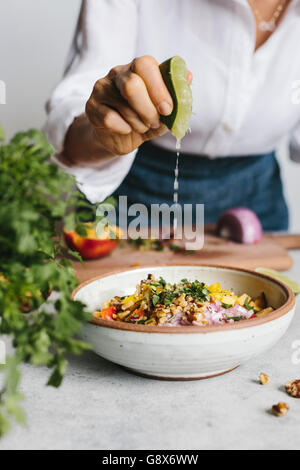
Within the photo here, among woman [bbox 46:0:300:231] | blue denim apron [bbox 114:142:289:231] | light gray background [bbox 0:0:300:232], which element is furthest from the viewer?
light gray background [bbox 0:0:300:232]

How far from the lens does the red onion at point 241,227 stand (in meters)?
1.75

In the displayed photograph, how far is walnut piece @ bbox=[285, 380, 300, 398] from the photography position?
31.5 inches

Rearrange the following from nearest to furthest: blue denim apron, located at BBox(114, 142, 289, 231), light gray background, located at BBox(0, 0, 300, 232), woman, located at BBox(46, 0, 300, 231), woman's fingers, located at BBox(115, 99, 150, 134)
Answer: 1. woman's fingers, located at BBox(115, 99, 150, 134)
2. woman, located at BBox(46, 0, 300, 231)
3. blue denim apron, located at BBox(114, 142, 289, 231)
4. light gray background, located at BBox(0, 0, 300, 232)

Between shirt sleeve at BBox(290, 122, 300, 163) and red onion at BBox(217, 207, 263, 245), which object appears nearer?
red onion at BBox(217, 207, 263, 245)

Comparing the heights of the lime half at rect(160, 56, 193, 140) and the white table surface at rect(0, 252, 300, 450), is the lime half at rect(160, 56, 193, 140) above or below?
above

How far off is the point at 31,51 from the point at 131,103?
2.18 meters

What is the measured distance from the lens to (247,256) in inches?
64.7

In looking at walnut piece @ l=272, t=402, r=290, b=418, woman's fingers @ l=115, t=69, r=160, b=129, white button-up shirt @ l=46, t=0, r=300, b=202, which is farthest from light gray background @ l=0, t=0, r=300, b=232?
walnut piece @ l=272, t=402, r=290, b=418

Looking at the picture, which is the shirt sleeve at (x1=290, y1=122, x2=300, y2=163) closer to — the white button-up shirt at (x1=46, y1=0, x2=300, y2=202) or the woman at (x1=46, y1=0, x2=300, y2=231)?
the woman at (x1=46, y1=0, x2=300, y2=231)

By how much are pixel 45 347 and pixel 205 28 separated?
1.36 m

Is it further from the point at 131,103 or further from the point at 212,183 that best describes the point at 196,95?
the point at 131,103

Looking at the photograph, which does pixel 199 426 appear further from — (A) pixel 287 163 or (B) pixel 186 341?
(A) pixel 287 163

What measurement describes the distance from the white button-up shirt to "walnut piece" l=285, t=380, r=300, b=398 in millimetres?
847

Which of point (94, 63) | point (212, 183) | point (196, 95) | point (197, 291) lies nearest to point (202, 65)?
point (196, 95)
